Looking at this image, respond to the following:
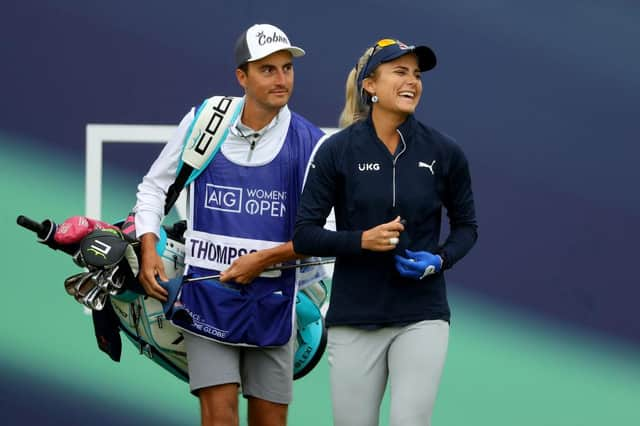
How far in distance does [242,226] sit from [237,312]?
0.30 meters

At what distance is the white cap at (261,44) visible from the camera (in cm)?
473

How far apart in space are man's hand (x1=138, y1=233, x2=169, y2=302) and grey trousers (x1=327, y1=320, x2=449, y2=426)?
0.74 m

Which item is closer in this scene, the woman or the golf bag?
the woman

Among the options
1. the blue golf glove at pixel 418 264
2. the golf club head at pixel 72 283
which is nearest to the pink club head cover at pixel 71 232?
the golf club head at pixel 72 283

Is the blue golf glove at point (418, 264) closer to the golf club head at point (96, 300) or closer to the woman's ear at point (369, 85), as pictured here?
the woman's ear at point (369, 85)

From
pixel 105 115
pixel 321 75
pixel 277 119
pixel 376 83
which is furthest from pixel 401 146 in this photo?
pixel 105 115

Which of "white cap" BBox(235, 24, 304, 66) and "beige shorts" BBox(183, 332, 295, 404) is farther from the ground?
"white cap" BBox(235, 24, 304, 66)

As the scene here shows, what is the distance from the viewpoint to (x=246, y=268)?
15.3ft

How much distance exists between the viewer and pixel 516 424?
582 centimetres

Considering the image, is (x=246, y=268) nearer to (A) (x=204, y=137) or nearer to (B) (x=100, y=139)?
(A) (x=204, y=137)

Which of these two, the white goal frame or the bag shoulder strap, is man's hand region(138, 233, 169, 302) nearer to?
the bag shoulder strap

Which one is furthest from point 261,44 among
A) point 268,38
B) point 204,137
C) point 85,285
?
point 85,285

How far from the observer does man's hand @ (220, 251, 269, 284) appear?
466 centimetres

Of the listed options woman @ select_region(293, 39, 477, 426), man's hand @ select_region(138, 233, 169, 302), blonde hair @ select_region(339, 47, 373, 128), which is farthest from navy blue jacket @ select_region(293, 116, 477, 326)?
man's hand @ select_region(138, 233, 169, 302)
